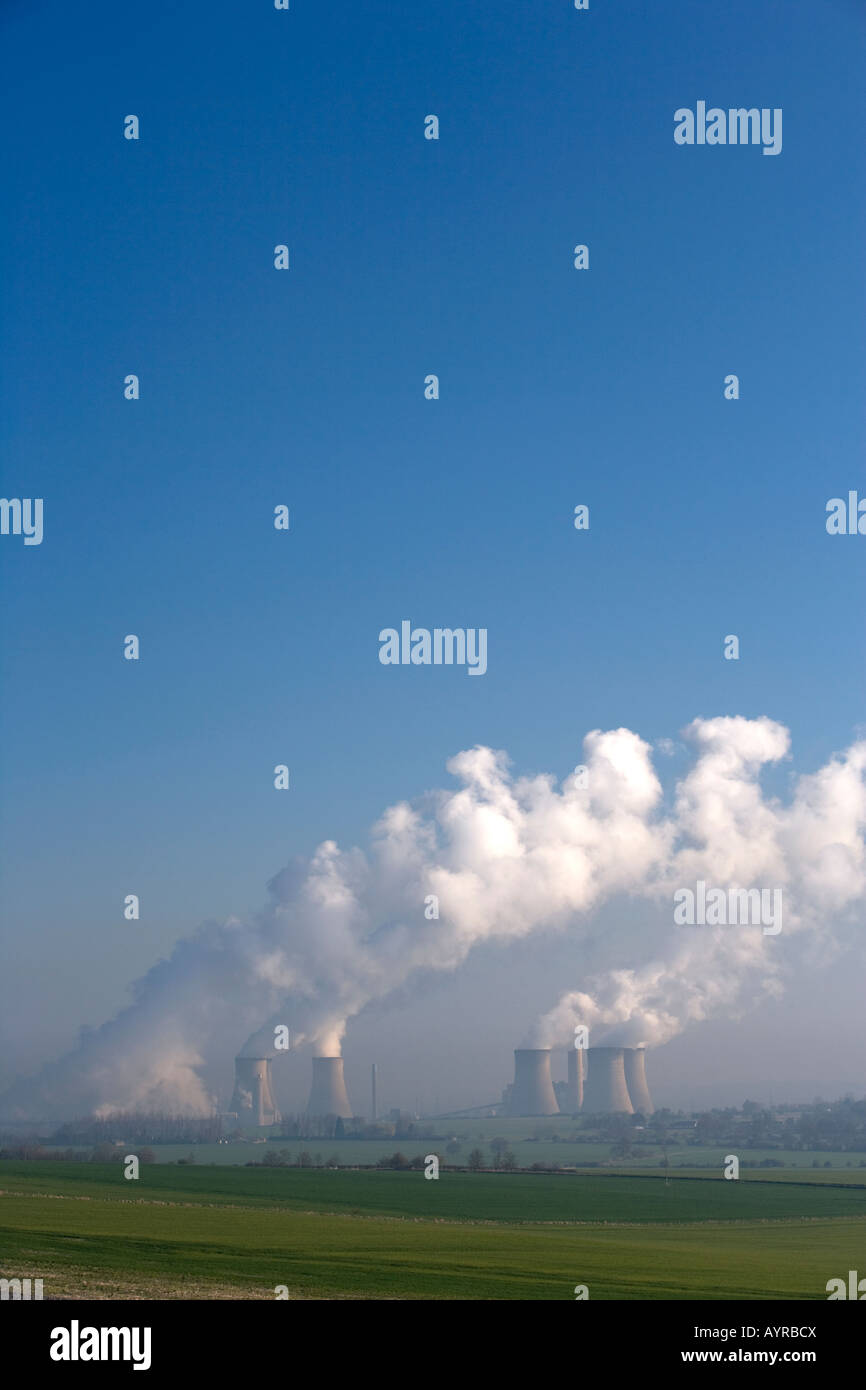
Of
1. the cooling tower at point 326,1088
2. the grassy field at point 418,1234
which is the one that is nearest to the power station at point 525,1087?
the cooling tower at point 326,1088

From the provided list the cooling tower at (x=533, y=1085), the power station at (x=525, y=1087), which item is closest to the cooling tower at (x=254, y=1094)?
the power station at (x=525, y=1087)

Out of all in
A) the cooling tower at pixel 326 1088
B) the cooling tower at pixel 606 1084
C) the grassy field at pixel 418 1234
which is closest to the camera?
the grassy field at pixel 418 1234

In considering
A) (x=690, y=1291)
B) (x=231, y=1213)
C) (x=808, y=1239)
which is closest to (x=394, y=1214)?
(x=231, y=1213)

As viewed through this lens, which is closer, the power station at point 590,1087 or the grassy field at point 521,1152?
the grassy field at point 521,1152

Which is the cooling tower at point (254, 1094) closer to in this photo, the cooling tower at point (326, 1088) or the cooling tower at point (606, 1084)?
the cooling tower at point (326, 1088)

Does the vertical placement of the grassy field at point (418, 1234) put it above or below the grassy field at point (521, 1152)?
above

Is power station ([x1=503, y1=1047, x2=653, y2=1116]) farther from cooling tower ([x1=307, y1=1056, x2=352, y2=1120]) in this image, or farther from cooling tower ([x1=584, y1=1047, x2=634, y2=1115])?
cooling tower ([x1=307, y1=1056, x2=352, y2=1120])

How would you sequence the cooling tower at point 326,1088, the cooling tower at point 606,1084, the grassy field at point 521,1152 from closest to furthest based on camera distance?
the grassy field at point 521,1152, the cooling tower at point 606,1084, the cooling tower at point 326,1088
